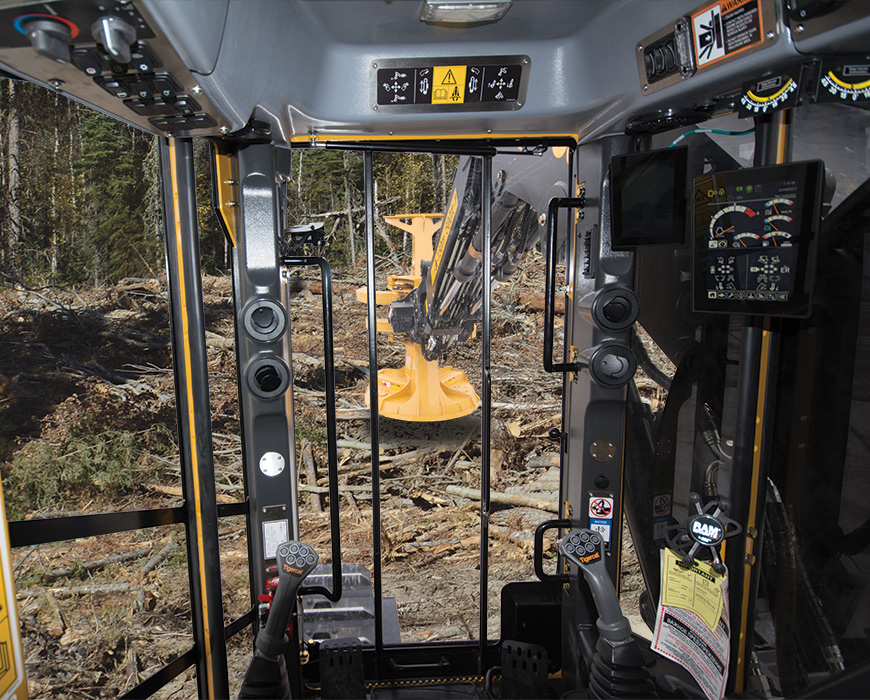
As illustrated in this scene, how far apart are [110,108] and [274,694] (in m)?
2.07

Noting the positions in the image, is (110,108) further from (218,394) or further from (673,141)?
(218,394)

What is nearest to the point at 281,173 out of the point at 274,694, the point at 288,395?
the point at 288,395

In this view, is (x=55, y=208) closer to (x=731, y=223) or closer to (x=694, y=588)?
(x=731, y=223)

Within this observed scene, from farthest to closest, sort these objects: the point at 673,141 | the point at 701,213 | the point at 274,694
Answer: the point at 673,141
the point at 274,694
the point at 701,213

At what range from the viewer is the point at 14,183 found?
13.5ft

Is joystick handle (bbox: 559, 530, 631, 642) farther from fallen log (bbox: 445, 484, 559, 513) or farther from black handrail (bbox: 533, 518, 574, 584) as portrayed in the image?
fallen log (bbox: 445, 484, 559, 513)

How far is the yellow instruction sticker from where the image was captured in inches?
66.8

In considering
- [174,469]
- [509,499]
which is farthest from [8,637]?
[509,499]

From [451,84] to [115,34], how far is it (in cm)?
119

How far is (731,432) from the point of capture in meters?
2.32

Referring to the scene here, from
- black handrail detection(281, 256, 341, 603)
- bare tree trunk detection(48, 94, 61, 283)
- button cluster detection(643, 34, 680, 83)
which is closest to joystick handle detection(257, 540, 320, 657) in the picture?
black handrail detection(281, 256, 341, 603)

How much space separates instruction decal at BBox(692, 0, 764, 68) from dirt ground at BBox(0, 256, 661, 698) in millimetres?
1692

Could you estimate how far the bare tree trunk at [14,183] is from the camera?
4082mm

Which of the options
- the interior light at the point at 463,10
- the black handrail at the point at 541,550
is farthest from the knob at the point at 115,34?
the black handrail at the point at 541,550
